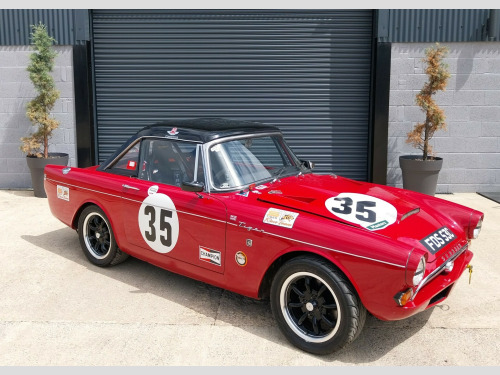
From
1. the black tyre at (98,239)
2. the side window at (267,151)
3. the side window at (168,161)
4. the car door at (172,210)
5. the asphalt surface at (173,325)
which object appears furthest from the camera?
the black tyre at (98,239)

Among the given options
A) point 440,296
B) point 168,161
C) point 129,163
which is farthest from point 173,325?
point 440,296

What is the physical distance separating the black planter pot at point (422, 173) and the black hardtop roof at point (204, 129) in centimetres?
392

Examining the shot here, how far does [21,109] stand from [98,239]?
5.06 metres

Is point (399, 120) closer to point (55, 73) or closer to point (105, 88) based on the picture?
point (105, 88)

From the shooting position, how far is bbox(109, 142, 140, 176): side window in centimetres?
528

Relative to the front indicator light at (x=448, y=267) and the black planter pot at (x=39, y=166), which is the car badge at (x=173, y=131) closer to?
the front indicator light at (x=448, y=267)

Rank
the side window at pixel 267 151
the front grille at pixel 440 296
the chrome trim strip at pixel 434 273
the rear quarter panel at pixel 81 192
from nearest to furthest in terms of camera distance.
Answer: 1. the chrome trim strip at pixel 434 273
2. the front grille at pixel 440 296
3. the side window at pixel 267 151
4. the rear quarter panel at pixel 81 192

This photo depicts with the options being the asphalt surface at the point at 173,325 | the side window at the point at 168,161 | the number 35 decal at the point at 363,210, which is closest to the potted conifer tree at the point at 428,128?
the asphalt surface at the point at 173,325

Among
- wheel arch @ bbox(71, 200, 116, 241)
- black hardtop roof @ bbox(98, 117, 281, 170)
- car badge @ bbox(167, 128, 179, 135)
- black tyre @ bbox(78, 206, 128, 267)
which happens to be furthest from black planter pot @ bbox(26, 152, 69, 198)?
car badge @ bbox(167, 128, 179, 135)

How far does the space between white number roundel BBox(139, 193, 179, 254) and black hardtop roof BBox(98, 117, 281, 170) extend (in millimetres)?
611

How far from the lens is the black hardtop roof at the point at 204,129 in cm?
482

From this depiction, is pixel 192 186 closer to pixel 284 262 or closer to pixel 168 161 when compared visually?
pixel 168 161

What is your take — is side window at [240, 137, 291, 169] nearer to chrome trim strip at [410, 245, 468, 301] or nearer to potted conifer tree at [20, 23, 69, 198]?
chrome trim strip at [410, 245, 468, 301]

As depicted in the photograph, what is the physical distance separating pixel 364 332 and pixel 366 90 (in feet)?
19.7
